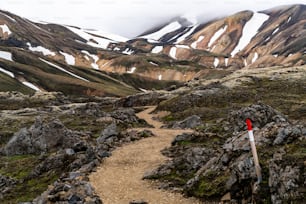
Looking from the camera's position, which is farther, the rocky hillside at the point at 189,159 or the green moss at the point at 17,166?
the green moss at the point at 17,166

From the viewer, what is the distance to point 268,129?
2470 centimetres

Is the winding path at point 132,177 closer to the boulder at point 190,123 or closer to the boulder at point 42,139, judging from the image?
the boulder at point 42,139

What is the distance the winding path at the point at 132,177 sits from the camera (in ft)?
74.4

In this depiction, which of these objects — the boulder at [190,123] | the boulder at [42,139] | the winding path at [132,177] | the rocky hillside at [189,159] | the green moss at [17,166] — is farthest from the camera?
the boulder at [190,123]

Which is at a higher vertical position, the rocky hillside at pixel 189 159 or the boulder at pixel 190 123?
the rocky hillside at pixel 189 159

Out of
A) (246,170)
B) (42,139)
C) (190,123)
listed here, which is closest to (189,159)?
(246,170)

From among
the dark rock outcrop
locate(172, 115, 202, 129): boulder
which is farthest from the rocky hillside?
locate(172, 115, 202, 129): boulder

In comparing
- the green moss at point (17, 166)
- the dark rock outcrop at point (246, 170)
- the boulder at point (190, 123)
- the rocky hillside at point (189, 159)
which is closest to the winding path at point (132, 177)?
the rocky hillside at point (189, 159)

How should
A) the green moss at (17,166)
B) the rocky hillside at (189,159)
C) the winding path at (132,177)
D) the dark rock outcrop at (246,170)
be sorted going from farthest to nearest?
the green moss at (17,166)
the winding path at (132,177)
the rocky hillside at (189,159)
the dark rock outcrop at (246,170)

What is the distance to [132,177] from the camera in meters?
27.7

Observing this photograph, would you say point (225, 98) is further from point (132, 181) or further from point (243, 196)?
point (243, 196)

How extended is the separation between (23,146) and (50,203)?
2933 cm

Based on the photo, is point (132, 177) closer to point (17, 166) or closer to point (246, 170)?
point (246, 170)

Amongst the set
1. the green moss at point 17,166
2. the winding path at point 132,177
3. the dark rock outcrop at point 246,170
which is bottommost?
the green moss at point 17,166
